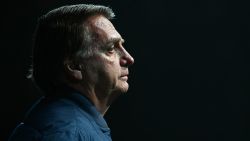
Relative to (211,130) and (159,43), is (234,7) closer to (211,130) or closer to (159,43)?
(159,43)

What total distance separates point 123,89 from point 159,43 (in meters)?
1.35

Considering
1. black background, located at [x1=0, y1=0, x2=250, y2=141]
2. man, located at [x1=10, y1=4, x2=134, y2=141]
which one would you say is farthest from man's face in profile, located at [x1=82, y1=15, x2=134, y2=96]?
black background, located at [x1=0, y1=0, x2=250, y2=141]

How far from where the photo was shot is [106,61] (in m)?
1.12

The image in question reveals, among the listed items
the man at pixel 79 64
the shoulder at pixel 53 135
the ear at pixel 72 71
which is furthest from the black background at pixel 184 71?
the shoulder at pixel 53 135

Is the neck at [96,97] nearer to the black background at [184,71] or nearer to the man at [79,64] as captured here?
the man at [79,64]

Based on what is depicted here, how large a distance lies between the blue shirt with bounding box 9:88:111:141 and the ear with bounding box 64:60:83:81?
2.3 inches

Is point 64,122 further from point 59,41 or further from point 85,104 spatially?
point 59,41

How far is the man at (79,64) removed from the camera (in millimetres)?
998

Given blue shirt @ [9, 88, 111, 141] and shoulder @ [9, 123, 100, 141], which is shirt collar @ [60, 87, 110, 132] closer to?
blue shirt @ [9, 88, 111, 141]

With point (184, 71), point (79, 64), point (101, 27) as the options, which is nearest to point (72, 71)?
point (79, 64)

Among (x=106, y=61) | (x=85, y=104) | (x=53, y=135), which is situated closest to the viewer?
(x=53, y=135)

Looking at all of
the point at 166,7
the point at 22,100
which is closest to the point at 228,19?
the point at 166,7

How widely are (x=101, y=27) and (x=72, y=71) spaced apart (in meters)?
0.15

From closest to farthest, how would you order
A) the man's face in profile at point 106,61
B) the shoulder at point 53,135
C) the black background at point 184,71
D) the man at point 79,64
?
the shoulder at point 53,135 → the man at point 79,64 → the man's face in profile at point 106,61 → the black background at point 184,71
